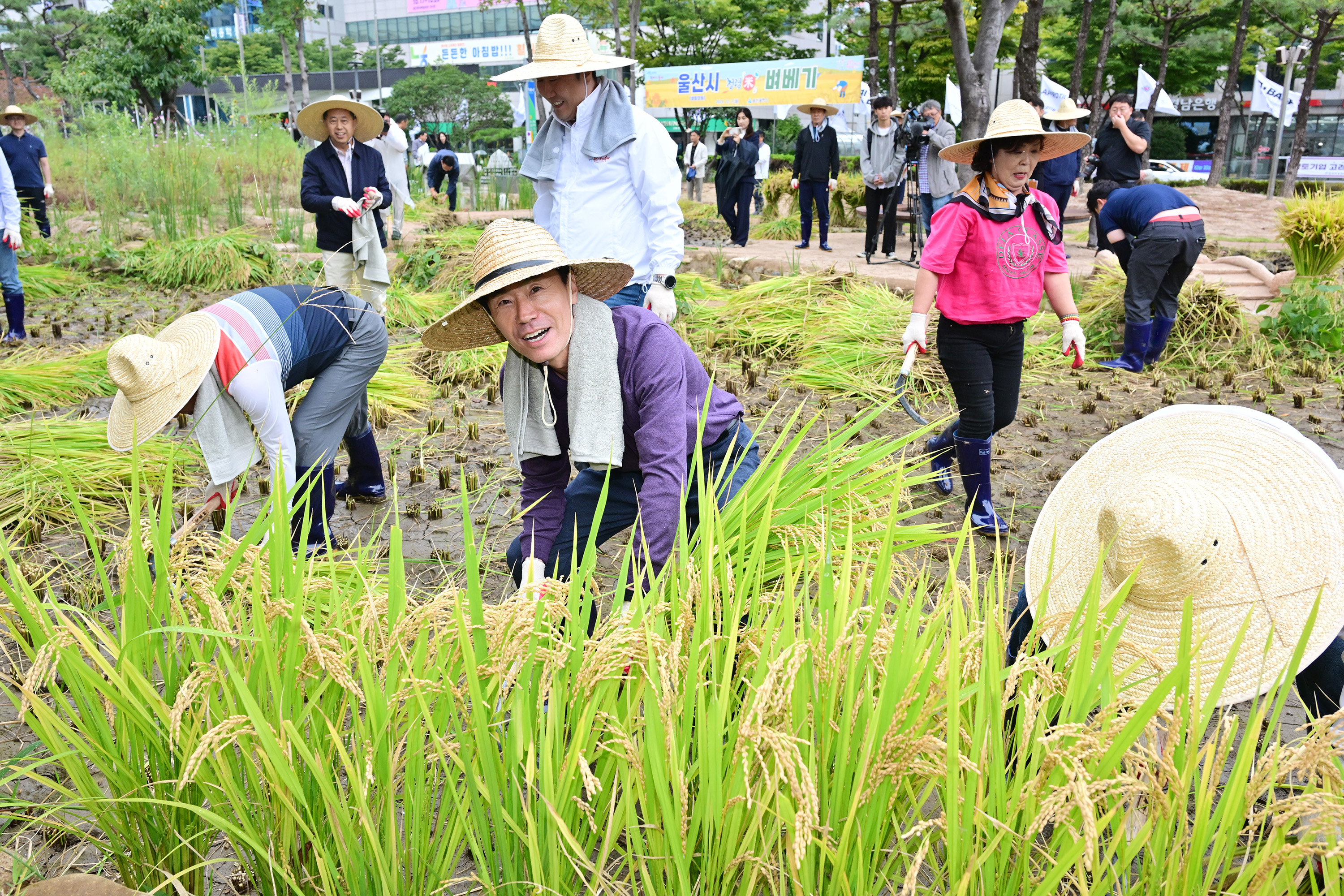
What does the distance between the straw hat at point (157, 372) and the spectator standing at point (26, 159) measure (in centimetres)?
702

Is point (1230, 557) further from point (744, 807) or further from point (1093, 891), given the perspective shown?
point (744, 807)

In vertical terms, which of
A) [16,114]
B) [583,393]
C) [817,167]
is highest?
[16,114]

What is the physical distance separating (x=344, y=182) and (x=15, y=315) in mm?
2923

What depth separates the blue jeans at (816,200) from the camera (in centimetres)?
1097

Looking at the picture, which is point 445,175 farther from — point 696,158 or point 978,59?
point 978,59

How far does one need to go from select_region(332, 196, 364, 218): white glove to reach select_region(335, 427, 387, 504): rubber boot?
1801 mm

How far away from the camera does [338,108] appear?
5.36 metres

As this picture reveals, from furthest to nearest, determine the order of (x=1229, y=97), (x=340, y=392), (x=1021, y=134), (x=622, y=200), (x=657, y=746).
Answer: (x=1229, y=97)
(x=622, y=200)
(x=340, y=392)
(x=1021, y=134)
(x=657, y=746)

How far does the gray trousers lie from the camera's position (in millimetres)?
3350

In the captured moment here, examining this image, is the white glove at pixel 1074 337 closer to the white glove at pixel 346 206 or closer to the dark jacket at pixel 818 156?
the white glove at pixel 346 206

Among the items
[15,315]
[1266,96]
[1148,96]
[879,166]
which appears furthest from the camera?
[1266,96]

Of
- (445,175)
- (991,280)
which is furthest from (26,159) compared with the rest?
(991,280)

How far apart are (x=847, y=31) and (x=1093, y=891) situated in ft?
95.3

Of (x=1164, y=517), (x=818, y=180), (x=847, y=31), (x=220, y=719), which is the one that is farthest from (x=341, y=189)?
(x=847, y=31)
